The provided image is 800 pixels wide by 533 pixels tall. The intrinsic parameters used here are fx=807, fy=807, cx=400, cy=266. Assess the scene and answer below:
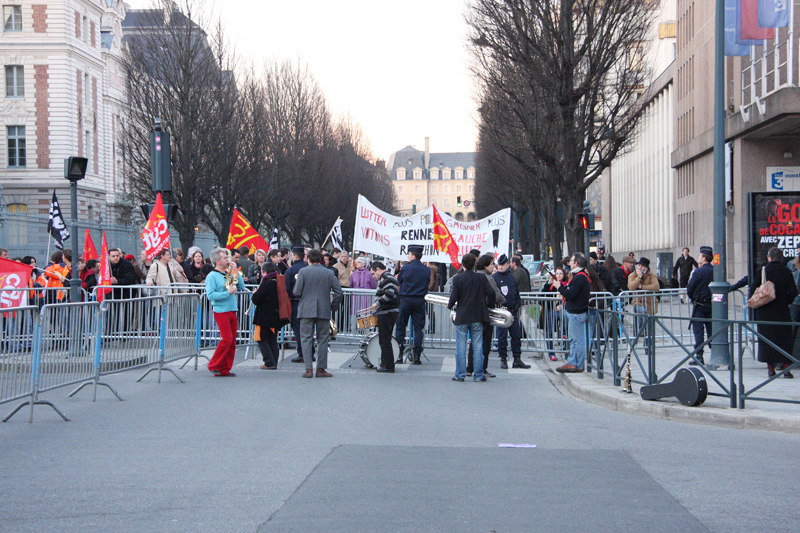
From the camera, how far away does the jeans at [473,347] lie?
11562mm

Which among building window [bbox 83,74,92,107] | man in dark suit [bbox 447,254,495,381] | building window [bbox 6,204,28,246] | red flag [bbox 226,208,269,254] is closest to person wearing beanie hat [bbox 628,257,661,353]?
man in dark suit [bbox 447,254,495,381]

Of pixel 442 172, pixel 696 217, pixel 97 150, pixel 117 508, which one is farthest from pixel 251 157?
pixel 442 172

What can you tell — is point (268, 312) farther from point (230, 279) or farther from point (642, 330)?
point (642, 330)

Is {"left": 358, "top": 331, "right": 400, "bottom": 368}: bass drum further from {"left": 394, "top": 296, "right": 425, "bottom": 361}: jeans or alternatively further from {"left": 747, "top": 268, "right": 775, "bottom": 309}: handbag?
{"left": 747, "top": 268, "right": 775, "bottom": 309}: handbag

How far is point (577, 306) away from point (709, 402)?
3017 millimetres

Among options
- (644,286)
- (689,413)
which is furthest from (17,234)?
(689,413)

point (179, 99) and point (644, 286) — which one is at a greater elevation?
point (179, 99)

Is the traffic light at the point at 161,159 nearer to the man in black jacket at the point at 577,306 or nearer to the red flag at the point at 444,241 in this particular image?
the red flag at the point at 444,241

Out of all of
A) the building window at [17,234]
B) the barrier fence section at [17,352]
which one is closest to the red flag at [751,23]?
the barrier fence section at [17,352]

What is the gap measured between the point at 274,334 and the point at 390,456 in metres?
6.66

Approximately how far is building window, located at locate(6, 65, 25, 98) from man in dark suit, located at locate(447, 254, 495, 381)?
48.8 metres

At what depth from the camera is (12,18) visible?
5106 centimetres

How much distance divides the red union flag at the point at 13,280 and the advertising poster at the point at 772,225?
1121 cm

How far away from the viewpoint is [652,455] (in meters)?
6.86
